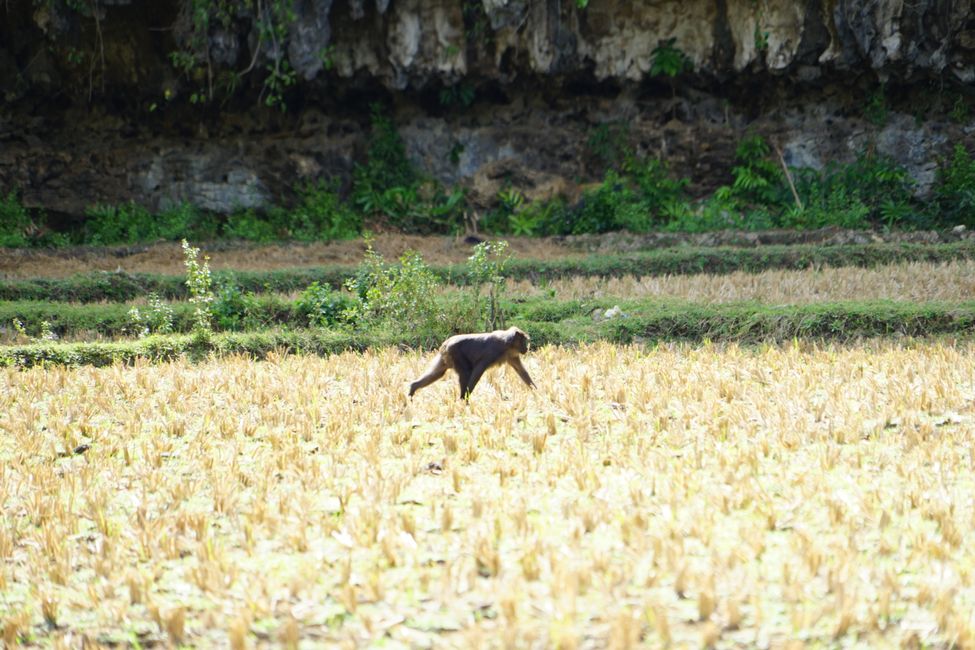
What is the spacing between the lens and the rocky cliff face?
19.3 m

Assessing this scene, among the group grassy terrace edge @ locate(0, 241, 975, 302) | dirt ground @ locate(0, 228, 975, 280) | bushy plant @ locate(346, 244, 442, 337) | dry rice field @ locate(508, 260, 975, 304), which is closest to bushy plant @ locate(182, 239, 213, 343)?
bushy plant @ locate(346, 244, 442, 337)

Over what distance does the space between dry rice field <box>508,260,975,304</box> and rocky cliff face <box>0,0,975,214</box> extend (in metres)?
7.52

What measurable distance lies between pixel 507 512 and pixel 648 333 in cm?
526

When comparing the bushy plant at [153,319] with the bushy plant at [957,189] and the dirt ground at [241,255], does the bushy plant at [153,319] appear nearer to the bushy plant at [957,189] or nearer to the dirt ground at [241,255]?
the dirt ground at [241,255]

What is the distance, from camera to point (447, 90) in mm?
21078

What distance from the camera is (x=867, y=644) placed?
10.5 ft

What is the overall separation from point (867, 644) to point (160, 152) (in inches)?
793

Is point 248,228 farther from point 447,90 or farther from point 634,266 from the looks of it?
point 634,266

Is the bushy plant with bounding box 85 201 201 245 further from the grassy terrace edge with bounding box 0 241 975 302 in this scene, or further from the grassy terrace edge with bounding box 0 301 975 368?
the grassy terrace edge with bounding box 0 301 975 368

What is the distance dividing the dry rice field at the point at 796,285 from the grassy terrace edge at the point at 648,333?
136 cm

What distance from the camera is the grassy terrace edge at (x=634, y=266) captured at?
1309 centimetres

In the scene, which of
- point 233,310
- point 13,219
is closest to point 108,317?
point 233,310

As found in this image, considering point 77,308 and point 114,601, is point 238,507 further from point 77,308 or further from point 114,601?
point 77,308

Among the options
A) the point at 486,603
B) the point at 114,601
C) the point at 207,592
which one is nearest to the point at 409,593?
the point at 486,603
